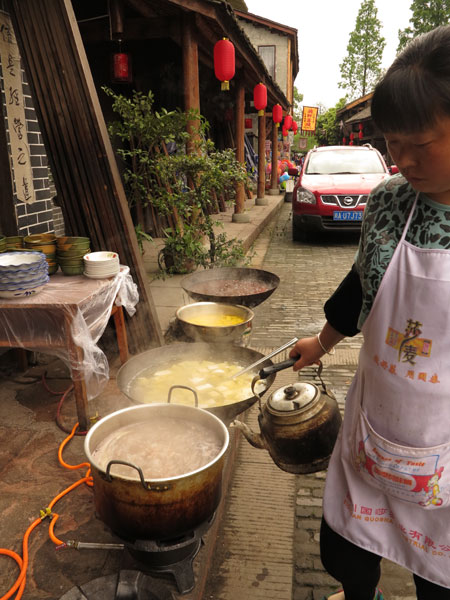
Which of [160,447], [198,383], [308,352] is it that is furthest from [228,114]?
[160,447]

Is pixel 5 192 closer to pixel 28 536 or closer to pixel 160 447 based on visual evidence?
pixel 28 536

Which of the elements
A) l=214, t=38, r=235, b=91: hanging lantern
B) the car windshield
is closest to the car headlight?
the car windshield

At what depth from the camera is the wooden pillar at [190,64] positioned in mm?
7332

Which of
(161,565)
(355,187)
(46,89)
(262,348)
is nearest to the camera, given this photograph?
(161,565)

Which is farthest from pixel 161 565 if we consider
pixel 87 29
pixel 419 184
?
pixel 87 29

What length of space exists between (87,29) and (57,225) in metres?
3.19

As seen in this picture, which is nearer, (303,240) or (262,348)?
(262,348)

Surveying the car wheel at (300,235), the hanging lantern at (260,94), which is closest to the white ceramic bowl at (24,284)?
the car wheel at (300,235)

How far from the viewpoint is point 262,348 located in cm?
561

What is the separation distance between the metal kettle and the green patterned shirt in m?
0.51

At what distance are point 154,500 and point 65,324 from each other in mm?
1850

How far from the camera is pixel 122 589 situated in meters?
1.95

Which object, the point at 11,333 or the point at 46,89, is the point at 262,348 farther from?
the point at 46,89

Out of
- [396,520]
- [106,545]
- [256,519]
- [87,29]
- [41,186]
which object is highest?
[87,29]
